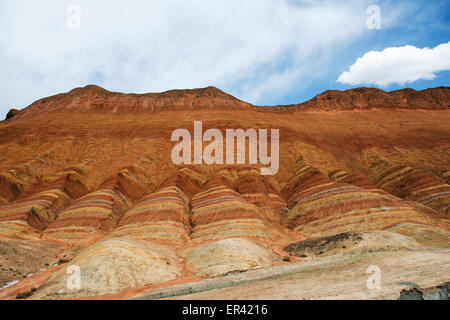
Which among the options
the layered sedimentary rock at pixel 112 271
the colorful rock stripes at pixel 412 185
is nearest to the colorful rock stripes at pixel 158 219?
the layered sedimentary rock at pixel 112 271

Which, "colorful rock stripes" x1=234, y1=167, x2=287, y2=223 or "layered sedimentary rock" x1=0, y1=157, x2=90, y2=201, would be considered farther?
"layered sedimentary rock" x1=0, y1=157, x2=90, y2=201

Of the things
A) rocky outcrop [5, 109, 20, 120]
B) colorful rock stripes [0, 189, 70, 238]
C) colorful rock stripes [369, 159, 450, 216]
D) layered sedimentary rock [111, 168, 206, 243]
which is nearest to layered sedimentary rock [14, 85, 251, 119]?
rocky outcrop [5, 109, 20, 120]

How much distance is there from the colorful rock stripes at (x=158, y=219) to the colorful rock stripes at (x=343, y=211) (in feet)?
42.8

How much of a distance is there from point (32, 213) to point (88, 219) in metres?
6.61

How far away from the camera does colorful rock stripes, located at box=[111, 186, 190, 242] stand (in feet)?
102

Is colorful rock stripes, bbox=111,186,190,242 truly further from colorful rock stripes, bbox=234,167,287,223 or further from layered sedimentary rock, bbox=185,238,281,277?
colorful rock stripes, bbox=234,167,287,223

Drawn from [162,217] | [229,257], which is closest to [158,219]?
[162,217]

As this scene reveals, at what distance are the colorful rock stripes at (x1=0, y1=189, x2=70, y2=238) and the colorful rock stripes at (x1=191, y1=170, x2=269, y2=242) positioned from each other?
57.7ft

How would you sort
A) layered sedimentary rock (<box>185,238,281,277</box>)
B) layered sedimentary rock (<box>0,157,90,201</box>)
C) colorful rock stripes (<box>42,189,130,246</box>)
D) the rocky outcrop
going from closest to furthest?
layered sedimentary rock (<box>185,238,281,277</box>) → colorful rock stripes (<box>42,189,130,246</box>) → layered sedimentary rock (<box>0,157,90,201</box>) → the rocky outcrop

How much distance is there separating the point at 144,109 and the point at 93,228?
147 ft

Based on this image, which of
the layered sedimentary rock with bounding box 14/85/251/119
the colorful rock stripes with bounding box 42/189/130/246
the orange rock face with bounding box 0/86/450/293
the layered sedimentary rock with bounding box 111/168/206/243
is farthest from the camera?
the layered sedimentary rock with bounding box 14/85/251/119

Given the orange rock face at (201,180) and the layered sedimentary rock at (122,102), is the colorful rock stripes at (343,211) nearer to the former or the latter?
the orange rock face at (201,180)

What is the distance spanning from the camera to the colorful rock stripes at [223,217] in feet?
102

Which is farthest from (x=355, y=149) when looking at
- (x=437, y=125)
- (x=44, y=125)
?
(x=44, y=125)
